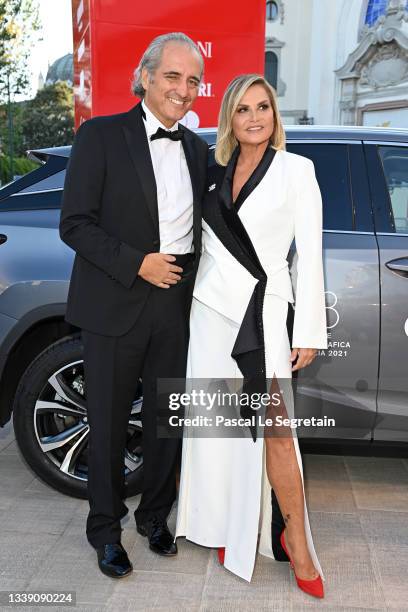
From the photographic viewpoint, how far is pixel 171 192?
2422mm

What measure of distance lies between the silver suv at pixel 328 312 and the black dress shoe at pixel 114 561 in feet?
1.65

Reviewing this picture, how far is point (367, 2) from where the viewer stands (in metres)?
30.1

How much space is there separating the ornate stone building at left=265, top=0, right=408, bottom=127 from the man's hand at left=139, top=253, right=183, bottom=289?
2722 centimetres

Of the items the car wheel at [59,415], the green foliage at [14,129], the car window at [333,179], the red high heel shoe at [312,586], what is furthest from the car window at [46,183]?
the green foliage at [14,129]

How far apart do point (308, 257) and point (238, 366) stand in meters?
0.47

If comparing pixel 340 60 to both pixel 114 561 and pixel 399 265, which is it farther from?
pixel 114 561

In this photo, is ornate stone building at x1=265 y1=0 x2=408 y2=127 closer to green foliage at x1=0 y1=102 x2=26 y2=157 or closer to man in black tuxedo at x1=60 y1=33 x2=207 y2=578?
green foliage at x1=0 y1=102 x2=26 y2=157

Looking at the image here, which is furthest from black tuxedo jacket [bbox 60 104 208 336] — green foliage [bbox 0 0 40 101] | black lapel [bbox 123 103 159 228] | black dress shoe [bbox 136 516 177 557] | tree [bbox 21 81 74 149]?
tree [bbox 21 81 74 149]

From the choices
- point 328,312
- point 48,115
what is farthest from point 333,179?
point 48,115

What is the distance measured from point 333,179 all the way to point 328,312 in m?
0.61

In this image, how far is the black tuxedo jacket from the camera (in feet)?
7.53

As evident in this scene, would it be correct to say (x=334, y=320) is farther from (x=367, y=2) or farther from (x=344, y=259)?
(x=367, y=2)

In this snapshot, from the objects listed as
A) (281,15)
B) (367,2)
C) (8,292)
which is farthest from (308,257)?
(281,15)

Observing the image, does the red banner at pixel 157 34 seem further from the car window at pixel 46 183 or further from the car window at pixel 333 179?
the car window at pixel 333 179
